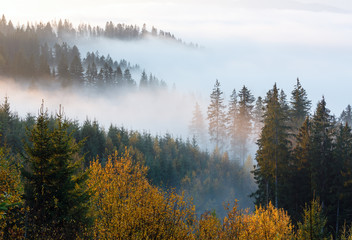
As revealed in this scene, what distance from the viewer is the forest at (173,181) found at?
14.2 metres

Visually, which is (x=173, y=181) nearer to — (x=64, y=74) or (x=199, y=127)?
(x=199, y=127)

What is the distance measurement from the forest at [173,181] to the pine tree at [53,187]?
5cm

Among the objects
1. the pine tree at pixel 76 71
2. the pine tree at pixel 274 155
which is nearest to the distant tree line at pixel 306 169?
the pine tree at pixel 274 155

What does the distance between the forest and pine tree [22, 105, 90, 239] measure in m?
0.05

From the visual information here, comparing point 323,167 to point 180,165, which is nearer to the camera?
point 323,167

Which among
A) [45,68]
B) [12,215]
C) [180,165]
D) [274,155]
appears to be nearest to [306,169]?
[274,155]

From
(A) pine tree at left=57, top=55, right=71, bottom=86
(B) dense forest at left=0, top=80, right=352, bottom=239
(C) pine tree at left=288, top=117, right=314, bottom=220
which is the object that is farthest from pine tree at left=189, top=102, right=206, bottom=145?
(C) pine tree at left=288, top=117, right=314, bottom=220

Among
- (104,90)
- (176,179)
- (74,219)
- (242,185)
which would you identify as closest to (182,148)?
(176,179)

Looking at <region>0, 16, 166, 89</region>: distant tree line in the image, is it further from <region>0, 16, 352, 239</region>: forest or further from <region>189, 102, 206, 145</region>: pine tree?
<region>0, 16, 352, 239</region>: forest

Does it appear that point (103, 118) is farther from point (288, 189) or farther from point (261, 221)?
point (261, 221)

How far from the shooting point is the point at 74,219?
14867mm

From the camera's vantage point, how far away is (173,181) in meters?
52.9

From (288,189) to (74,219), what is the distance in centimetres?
2612

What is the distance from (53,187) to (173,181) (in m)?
39.0
